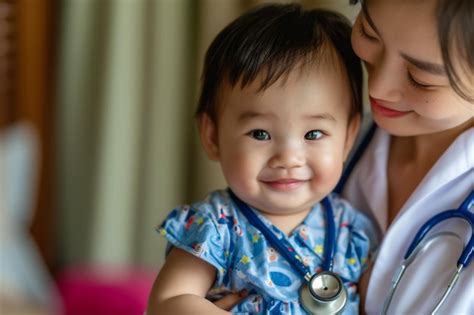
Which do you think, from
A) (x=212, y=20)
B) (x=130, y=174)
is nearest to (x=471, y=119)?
(x=212, y=20)

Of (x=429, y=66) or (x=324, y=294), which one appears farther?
(x=324, y=294)

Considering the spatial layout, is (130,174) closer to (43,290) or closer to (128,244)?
(128,244)

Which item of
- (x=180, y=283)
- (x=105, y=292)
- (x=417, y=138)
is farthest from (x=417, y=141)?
(x=105, y=292)

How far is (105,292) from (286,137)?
1.50 meters

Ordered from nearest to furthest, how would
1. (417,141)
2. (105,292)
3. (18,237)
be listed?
(417,141) < (105,292) < (18,237)

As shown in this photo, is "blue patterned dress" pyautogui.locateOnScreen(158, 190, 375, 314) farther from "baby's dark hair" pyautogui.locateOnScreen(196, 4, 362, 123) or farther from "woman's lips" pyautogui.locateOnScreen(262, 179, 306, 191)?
"baby's dark hair" pyautogui.locateOnScreen(196, 4, 362, 123)

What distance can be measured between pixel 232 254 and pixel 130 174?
182cm

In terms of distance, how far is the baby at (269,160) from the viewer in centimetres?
109

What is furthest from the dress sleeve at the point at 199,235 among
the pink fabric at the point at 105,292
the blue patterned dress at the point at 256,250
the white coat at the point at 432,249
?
the pink fabric at the point at 105,292

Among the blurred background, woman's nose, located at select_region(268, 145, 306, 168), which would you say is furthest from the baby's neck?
the blurred background

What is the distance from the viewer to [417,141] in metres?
1.23

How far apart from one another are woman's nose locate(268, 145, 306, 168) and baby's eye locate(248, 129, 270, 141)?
0.10 ft

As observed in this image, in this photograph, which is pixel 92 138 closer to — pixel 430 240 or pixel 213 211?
pixel 213 211

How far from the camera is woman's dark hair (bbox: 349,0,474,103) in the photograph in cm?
91
